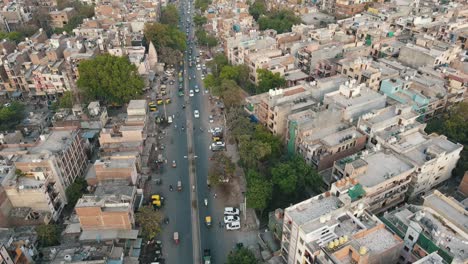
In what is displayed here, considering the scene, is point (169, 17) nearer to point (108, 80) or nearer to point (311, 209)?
point (108, 80)

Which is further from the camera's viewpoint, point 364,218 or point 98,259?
point 98,259

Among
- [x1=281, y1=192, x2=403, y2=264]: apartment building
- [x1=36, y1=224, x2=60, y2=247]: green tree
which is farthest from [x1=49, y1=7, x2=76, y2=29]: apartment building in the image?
[x1=281, y1=192, x2=403, y2=264]: apartment building

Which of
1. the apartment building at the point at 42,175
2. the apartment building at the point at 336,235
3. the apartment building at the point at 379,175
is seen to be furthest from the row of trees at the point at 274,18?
the apartment building at the point at 336,235

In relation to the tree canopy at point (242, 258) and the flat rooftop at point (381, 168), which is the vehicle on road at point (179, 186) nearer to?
the tree canopy at point (242, 258)

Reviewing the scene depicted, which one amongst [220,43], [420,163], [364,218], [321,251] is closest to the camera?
[321,251]

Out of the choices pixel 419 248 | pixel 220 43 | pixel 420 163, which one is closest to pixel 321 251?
pixel 419 248

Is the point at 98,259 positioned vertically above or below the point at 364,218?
below

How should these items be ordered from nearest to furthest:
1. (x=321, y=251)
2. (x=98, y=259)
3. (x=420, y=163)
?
(x=321, y=251) < (x=98, y=259) < (x=420, y=163)

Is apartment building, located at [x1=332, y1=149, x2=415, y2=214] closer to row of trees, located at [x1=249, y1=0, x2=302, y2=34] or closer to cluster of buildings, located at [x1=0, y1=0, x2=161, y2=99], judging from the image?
cluster of buildings, located at [x1=0, y1=0, x2=161, y2=99]

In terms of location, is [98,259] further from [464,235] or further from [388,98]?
[388,98]
